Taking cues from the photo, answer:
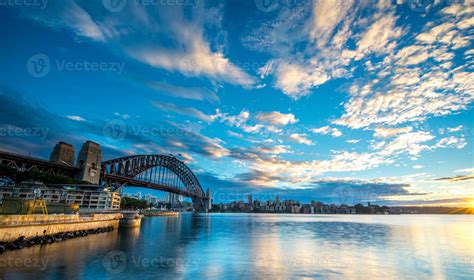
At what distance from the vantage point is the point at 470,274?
20344 mm

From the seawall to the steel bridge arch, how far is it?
56.0 meters

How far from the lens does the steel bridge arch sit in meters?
99.6

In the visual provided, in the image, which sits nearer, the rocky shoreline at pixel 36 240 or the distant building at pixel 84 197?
the rocky shoreline at pixel 36 240

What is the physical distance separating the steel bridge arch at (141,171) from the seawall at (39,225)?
184 feet

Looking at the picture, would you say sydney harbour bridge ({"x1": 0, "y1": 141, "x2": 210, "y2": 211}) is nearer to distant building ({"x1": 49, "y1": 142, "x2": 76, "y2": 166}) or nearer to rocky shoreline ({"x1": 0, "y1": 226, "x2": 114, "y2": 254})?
distant building ({"x1": 49, "y1": 142, "x2": 76, "y2": 166})

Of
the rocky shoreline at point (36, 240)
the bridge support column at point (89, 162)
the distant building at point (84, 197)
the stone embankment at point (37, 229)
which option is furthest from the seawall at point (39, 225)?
the bridge support column at point (89, 162)

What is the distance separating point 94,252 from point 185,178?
143330 millimetres

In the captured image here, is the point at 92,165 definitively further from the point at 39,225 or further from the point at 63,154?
the point at 39,225

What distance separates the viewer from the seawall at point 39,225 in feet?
77.0

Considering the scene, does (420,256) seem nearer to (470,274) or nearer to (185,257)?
(470,274)

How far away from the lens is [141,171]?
120 metres

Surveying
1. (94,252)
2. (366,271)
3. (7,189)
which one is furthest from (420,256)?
(7,189)

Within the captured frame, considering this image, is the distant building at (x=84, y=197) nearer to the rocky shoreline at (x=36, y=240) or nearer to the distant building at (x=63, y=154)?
the distant building at (x=63, y=154)

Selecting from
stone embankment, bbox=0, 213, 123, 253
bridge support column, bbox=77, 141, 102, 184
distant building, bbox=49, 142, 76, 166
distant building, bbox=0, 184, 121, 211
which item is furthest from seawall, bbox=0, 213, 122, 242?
distant building, bbox=49, 142, 76, 166
